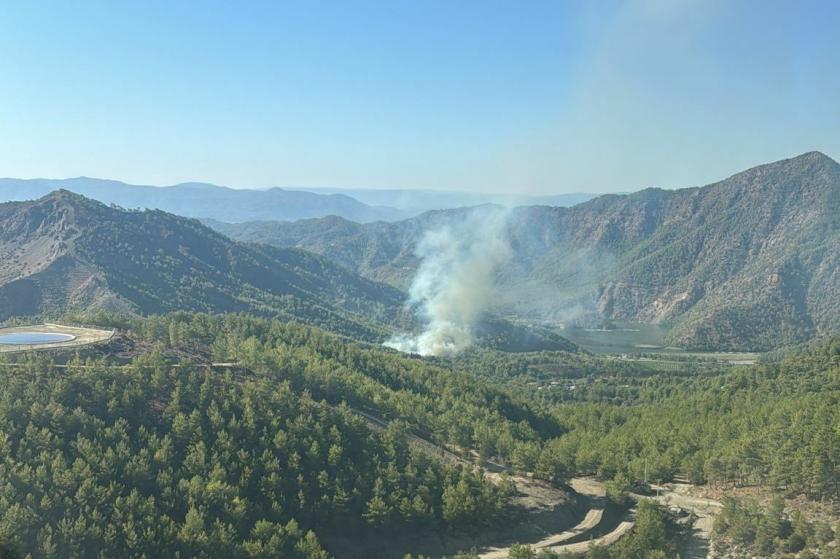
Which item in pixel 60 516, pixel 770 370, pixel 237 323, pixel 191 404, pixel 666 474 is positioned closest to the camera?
pixel 60 516

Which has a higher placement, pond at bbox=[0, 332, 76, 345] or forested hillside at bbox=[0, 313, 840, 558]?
pond at bbox=[0, 332, 76, 345]

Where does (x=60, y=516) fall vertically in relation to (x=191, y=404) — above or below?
below

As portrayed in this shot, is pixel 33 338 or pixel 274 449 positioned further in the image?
pixel 33 338

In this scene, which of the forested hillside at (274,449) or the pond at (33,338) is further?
the pond at (33,338)

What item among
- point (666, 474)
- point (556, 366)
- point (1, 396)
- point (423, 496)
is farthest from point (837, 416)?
point (556, 366)

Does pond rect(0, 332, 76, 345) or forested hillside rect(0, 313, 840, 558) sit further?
pond rect(0, 332, 76, 345)

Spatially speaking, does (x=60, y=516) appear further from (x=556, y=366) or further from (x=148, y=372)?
(x=556, y=366)

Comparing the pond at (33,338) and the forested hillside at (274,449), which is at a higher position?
the pond at (33,338)

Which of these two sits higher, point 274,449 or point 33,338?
point 33,338
